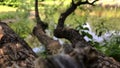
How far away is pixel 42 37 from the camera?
5.30 m

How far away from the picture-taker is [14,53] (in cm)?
252

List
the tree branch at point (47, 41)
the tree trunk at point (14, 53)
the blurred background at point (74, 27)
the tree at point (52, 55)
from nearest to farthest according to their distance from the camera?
the tree at point (52, 55), the tree trunk at point (14, 53), the tree branch at point (47, 41), the blurred background at point (74, 27)

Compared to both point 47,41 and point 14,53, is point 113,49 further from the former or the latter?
point 14,53

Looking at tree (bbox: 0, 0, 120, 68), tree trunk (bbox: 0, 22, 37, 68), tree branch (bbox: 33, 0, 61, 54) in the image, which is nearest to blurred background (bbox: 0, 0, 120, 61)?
tree branch (bbox: 33, 0, 61, 54)

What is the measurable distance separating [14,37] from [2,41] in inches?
8.3

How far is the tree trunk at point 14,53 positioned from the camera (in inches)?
94.3

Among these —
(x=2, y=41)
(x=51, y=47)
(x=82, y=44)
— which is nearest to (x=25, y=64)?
(x=2, y=41)

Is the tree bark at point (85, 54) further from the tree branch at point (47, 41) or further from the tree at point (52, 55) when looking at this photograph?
the tree branch at point (47, 41)

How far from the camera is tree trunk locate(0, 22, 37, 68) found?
7.86ft

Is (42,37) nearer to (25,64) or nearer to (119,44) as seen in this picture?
(119,44)

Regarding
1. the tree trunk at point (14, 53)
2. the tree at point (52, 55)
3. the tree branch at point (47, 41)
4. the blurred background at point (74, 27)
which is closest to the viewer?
the tree at point (52, 55)

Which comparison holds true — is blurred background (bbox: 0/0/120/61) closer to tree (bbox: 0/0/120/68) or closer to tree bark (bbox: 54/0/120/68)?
tree bark (bbox: 54/0/120/68)

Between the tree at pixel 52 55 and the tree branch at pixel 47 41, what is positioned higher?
the tree at pixel 52 55

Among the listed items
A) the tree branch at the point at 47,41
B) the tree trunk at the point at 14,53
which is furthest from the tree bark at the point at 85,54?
the tree trunk at the point at 14,53
